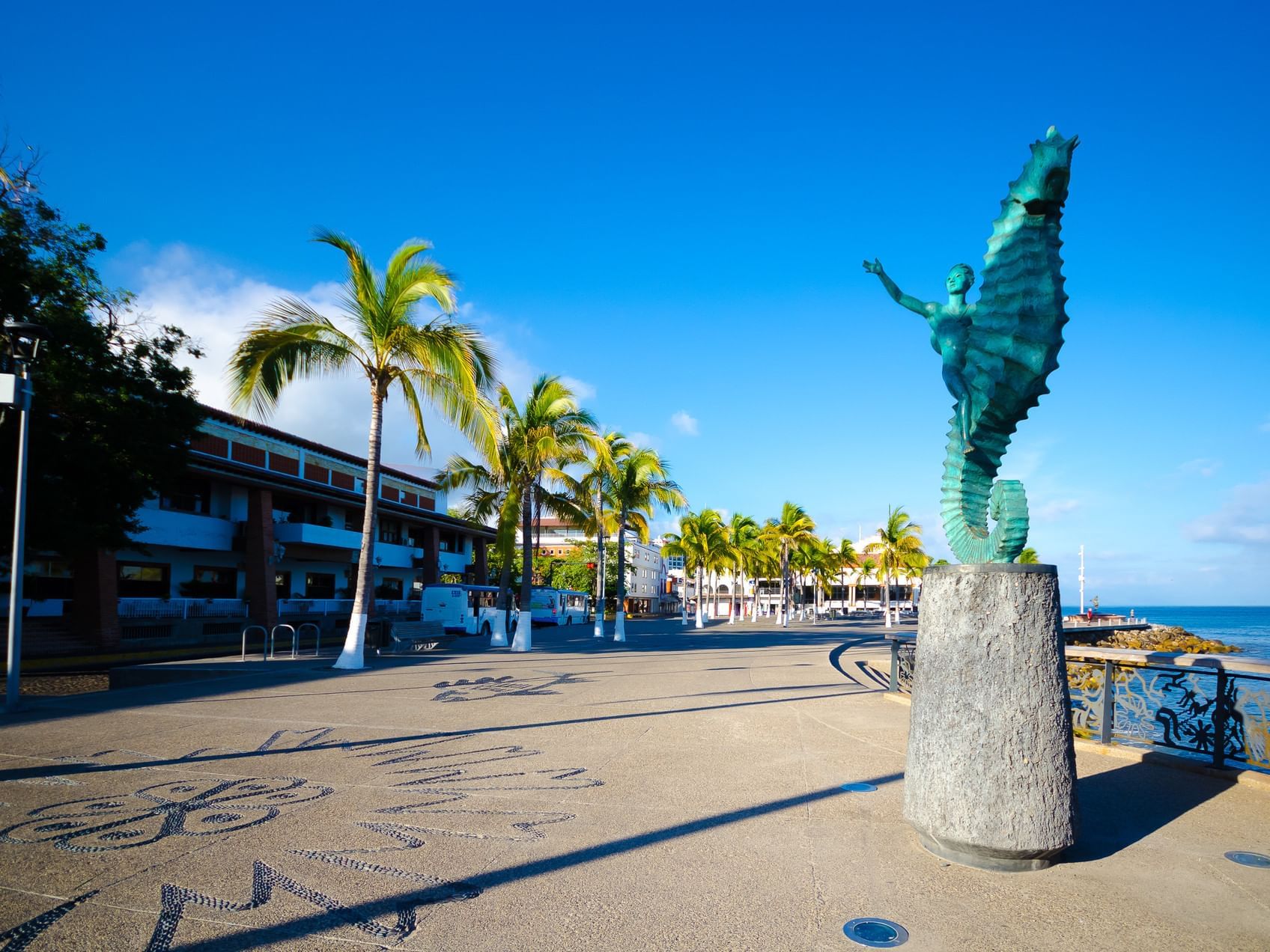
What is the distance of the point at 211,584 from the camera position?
104ft

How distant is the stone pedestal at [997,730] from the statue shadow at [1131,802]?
1.11 ft

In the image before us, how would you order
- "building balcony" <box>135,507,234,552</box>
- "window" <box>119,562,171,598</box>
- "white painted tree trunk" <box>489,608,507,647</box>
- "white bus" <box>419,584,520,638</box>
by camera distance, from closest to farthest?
"white painted tree trunk" <box>489,608,507,647</box>
"building balcony" <box>135,507,234,552</box>
"window" <box>119,562,171,598</box>
"white bus" <box>419,584,520,638</box>

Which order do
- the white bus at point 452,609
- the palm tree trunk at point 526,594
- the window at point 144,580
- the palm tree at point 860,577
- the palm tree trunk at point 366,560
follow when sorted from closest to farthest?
1. the palm tree trunk at point 366,560
2. the palm tree trunk at point 526,594
3. the window at point 144,580
4. the white bus at point 452,609
5. the palm tree at point 860,577

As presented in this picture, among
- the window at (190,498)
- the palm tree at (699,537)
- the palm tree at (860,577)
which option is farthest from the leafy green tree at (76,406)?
the palm tree at (860,577)

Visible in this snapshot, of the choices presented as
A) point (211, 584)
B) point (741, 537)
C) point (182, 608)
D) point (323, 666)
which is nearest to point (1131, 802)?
point (323, 666)

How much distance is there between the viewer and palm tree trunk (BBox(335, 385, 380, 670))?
55.7 ft

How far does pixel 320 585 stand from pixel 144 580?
10.2 metres

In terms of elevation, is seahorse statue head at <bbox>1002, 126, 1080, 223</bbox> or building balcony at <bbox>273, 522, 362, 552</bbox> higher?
seahorse statue head at <bbox>1002, 126, 1080, 223</bbox>

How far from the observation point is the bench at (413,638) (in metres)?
23.4

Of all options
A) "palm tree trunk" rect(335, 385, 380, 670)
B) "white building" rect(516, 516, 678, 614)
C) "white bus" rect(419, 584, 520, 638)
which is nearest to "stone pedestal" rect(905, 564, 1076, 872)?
"palm tree trunk" rect(335, 385, 380, 670)

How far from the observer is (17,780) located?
6543mm

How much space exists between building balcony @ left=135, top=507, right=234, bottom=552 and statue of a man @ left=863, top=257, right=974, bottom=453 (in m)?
26.8

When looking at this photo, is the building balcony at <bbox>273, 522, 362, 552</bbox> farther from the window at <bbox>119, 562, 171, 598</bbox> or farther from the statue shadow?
the statue shadow

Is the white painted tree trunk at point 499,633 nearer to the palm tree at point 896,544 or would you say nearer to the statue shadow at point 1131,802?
the statue shadow at point 1131,802
